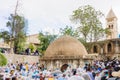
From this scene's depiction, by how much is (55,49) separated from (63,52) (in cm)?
80

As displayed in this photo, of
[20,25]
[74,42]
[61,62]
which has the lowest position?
[61,62]

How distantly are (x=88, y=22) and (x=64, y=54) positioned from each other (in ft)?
38.2

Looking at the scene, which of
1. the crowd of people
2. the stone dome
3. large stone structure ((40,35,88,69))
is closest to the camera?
the crowd of people

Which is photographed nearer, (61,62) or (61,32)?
(61,62)

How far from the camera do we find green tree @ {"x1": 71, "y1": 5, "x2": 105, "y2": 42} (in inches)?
1511

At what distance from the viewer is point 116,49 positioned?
4297 cm

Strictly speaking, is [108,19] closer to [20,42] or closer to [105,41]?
[105,41]

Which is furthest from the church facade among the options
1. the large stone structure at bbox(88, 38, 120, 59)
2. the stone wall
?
the stone wall

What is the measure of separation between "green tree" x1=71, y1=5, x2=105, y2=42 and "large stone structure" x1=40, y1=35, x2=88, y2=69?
405 inches

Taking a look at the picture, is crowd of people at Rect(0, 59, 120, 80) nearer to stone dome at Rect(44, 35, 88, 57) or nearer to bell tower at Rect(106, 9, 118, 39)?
stone dome at Rect(44, 35, 88, 57)

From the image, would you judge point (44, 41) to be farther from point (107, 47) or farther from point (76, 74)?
point (76, 74)

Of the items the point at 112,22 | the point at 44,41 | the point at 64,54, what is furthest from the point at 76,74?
the point at 112,22

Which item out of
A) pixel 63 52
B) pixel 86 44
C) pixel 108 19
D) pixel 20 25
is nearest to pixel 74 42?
pixel 63 52

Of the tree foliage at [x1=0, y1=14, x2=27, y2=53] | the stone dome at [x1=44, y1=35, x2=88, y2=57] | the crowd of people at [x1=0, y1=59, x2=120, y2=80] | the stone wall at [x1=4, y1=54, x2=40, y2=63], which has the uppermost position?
the tree foliage at [x1=0, y1=14, x2=27, y2=53]
